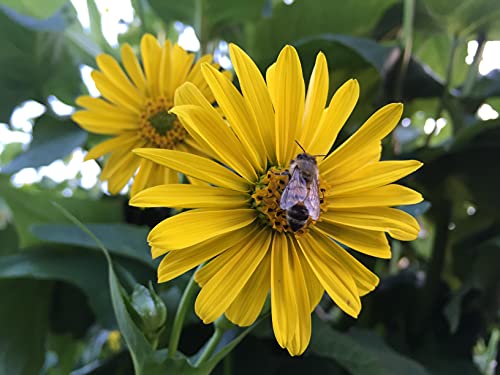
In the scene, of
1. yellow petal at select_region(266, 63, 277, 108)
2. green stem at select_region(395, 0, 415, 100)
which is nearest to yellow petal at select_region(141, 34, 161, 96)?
yellow petal at select_region(266, 63, 277, 108)

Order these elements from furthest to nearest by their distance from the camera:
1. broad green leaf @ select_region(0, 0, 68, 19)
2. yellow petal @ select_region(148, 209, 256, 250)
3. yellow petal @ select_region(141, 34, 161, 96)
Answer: broad green leaf @ select_region(0, 0, 68, 19) → yellow petal @ select_region(141, 34, 161, 96) → yellow petal @ select_region(148, 209, 256, 250)

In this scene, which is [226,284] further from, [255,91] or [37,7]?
[37,7]

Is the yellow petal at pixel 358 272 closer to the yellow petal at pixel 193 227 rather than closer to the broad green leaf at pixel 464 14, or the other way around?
the yellow petal at pixel 193 227

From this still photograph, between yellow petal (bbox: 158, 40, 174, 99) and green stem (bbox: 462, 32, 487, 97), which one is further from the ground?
green stem (bbox: 462, 32, 487, 97)

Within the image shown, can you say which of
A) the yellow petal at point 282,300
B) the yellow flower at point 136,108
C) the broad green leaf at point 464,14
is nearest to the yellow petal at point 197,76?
the yellow flower at point 136,108

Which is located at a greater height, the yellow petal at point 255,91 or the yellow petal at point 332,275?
the yellow petal at point 255,91

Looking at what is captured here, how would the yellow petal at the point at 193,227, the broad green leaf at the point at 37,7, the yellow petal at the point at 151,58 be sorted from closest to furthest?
the yellow petal at the point at 193,227 → the yellow petal at the point at 151,58 → the broad green leaf at the point at 37,7

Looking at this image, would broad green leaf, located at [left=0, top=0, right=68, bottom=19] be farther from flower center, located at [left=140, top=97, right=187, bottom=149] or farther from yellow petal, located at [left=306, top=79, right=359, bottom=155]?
yellow petal, located at [left=306, top=79, right=359, bottom=155]

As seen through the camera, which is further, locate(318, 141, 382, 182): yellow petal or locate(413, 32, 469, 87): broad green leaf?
locate(413, 32, 469, 87): broad green leaf
